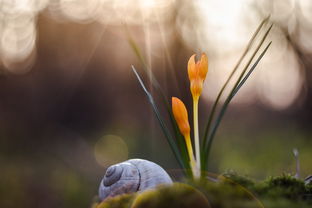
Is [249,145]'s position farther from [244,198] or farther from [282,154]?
[244,198]

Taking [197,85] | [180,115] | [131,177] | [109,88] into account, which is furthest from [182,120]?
[109,88]

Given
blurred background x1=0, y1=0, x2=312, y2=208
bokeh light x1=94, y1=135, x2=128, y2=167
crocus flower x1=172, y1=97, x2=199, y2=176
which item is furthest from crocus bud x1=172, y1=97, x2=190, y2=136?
bokeh light x1=94, y1=135, x2=128, y2=167

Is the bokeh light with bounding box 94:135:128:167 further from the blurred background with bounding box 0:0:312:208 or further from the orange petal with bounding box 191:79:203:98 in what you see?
the orange petal with bounding box 191:79:203:98

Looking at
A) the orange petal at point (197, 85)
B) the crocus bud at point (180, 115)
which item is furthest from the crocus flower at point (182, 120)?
the orange petal at point (197, 85)

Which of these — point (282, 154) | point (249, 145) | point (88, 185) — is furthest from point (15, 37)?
point (282, 154)

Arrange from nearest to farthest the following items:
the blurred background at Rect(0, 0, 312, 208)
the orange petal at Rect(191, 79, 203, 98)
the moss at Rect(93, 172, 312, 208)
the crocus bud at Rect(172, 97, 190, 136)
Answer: the moss at Rect(93, 172, 312, 208) → the crocus bud at Rect(172, 97, 190, 136) → the orange petal at Rect(191, 79, 203, 98) → the blurred background at Rect(0, 0, 312, 208)
